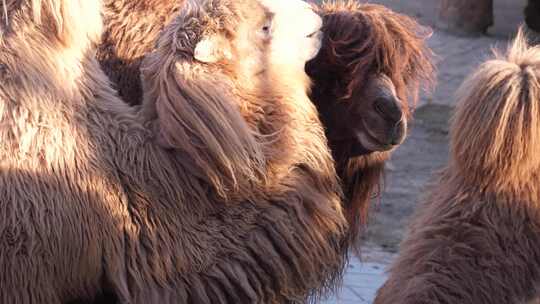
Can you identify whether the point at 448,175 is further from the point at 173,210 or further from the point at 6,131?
the point at 6,131

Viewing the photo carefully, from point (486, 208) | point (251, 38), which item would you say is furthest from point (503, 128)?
point (251, 38)

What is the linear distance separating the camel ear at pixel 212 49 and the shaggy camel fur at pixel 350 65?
32 cm

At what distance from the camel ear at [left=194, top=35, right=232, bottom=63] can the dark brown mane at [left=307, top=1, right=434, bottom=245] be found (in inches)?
12.6

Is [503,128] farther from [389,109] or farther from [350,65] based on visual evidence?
[350,65]

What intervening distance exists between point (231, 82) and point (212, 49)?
0.33ft

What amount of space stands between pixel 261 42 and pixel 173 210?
517 millimetres

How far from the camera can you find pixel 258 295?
2.54 meters

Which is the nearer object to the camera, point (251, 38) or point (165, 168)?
point (165, 168)

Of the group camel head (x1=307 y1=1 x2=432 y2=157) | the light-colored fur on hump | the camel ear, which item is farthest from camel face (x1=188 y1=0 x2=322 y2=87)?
the light-colored fur on hump

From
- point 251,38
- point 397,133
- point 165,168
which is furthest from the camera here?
point 397,133

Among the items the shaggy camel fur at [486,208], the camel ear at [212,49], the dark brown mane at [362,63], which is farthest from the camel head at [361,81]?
the camel ear at [212,49]

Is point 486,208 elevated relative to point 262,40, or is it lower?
lower

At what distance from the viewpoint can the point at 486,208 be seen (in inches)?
106

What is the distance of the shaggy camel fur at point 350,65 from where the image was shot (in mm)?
2795
